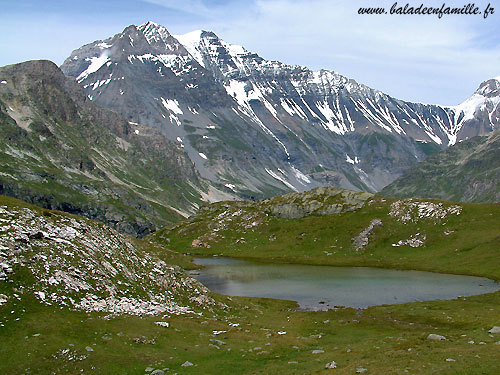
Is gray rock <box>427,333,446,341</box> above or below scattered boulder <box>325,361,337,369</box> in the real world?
below

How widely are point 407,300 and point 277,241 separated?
96396 mm

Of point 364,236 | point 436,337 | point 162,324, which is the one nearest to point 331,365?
point 436,337

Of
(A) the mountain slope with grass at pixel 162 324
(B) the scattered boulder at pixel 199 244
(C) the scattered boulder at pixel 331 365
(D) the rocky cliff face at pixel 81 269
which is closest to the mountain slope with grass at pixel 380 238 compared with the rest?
(B) the scattered boulder at pixel 199 244

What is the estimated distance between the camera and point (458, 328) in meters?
62.1

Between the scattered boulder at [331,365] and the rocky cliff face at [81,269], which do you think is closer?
the scattered boulder at [331,365]

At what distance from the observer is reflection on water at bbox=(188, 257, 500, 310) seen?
93000 mm

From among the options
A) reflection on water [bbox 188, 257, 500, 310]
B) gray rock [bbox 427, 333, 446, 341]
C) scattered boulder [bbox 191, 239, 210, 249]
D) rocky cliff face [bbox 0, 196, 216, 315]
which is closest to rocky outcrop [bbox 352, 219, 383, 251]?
reflection on water [bbox 188, 257, 500, 310]

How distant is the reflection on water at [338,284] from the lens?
93.0 m

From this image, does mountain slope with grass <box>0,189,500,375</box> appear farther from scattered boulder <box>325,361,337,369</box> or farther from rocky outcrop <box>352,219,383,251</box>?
rocky outcrop <box>352,219,383,251</box>

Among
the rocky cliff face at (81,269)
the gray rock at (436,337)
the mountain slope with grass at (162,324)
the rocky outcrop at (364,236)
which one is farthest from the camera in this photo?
the rocky outcrop at (364,236)

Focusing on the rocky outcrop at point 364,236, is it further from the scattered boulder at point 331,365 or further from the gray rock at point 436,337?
the scattered boulder at point 331,365

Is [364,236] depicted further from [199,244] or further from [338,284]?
[199,244]

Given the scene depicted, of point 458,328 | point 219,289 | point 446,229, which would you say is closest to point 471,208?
point 446,229

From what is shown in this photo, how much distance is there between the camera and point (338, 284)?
4299 inches
